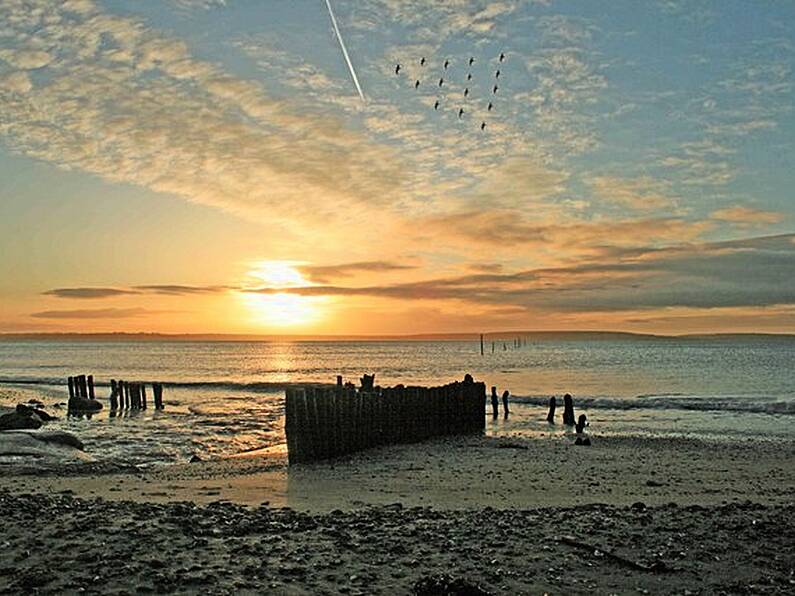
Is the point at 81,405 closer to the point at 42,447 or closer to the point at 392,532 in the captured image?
the point at 42,447

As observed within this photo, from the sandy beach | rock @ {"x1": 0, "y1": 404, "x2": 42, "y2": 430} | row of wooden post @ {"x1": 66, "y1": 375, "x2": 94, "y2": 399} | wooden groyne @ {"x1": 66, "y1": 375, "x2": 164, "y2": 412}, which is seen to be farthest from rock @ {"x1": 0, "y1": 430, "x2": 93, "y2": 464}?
row of wooden post @ {"x1": 66, "y1": 375, "x2": 94, "y2": 399}

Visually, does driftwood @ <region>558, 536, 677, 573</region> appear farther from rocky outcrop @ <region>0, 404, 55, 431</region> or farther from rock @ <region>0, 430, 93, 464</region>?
rocky outcrop @ <region>0, 404, 55, 431</region>

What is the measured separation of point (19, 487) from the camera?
13508mm

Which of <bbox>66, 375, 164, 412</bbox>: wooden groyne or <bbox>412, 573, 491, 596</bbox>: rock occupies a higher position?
<bbox>412, 573, 491, 596</bbox>: rock

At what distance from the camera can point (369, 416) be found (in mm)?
20781

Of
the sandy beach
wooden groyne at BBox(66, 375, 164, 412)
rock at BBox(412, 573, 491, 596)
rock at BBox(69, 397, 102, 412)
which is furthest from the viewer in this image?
wooden groyne at BBox(66, 375, 164, 412)

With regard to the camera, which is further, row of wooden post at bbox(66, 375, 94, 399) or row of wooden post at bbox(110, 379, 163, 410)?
row of wooden post at bbox(66, 375, 94, 399)

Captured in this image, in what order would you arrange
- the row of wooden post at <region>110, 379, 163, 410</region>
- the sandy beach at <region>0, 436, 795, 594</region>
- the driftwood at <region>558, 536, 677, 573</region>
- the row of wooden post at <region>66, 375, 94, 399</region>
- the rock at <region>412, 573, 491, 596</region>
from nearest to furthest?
1. the rock at <region>412, 573, 491, 596</region>
2. the sandy beach at <region>0, 436, 795, 594</region>
3. the driftwood at <region>558, 536, 677, 573</region>
4. the row of wooden post at <region>110, 379, 163, 410</region>
5. the row of wooden post at <region>66, 375, 94, 399</region>

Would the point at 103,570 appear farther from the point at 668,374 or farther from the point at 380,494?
the point at 668,374

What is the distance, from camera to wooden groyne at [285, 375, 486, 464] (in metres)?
18.4

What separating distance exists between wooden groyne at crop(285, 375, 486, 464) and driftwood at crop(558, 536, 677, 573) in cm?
1069

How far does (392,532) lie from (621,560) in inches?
105

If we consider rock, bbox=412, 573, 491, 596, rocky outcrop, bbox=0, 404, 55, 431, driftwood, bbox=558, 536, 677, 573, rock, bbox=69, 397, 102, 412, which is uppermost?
rock, bbox=412, 573, 491, 596

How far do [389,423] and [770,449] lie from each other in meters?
11.2
